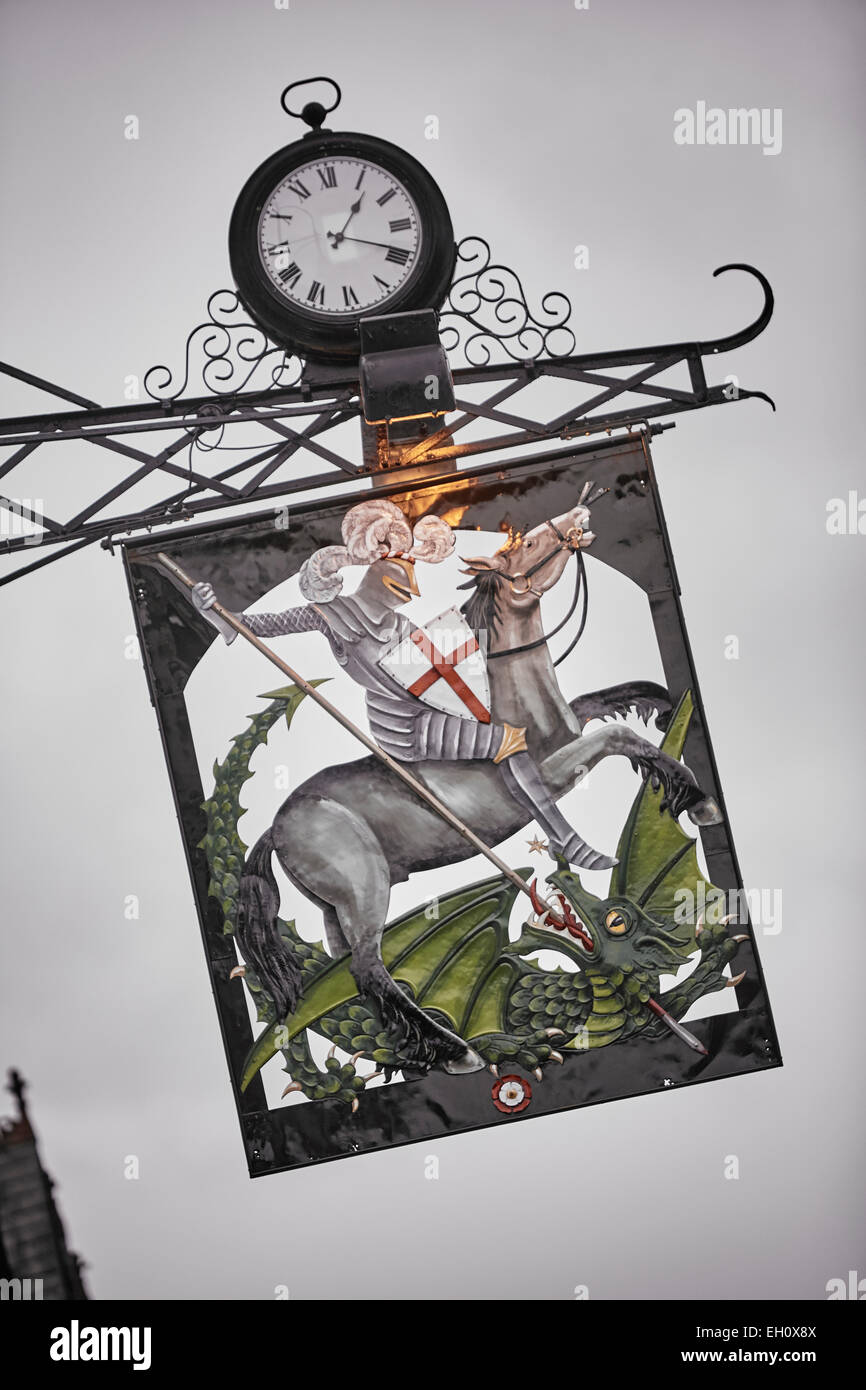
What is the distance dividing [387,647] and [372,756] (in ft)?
1.54

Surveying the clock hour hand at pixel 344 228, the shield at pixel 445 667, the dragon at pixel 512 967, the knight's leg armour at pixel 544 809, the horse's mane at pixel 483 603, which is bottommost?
the dragon at pixel 512 967

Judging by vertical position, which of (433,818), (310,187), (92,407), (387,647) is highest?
(310,187)

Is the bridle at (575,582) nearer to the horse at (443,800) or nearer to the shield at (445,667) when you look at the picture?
the horse at (443,800)

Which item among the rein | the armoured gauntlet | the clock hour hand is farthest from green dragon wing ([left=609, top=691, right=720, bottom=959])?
the clock hour hand

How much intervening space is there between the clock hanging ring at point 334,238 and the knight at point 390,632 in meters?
0.82

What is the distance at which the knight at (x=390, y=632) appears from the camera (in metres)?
9.50

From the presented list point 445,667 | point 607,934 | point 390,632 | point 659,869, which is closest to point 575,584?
point 445,667

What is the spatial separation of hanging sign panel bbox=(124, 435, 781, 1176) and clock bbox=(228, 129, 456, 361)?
0.78 m

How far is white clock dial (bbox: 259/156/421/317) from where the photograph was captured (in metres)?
9.34

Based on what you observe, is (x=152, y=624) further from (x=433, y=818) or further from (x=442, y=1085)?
(x=442, y=1085)

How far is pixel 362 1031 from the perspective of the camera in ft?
30.4

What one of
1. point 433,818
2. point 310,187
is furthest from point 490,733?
point 310,187

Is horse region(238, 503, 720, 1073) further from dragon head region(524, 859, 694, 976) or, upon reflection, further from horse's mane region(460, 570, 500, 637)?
dragon head region(524, 859, 694, 976)

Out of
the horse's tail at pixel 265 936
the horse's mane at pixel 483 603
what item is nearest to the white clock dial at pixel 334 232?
the horse's mane at pixel 483 603
